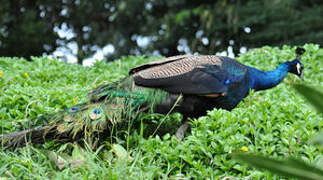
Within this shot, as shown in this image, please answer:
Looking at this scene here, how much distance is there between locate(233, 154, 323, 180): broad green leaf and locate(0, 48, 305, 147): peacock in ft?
7.66

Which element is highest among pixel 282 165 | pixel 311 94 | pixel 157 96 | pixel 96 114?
pixel 311 94

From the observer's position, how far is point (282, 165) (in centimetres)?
70

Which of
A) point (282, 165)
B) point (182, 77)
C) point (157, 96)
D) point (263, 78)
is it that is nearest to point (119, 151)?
point (157, 96)

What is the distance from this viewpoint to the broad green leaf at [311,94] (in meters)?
0.69

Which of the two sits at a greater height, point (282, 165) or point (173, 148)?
point (282, 165)

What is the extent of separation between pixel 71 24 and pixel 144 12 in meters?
2.17

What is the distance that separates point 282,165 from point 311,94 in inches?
5.4

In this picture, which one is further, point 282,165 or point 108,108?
point 108,108

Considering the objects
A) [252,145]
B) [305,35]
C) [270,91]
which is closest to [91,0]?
[305,35]

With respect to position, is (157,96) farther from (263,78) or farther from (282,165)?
(282,165)

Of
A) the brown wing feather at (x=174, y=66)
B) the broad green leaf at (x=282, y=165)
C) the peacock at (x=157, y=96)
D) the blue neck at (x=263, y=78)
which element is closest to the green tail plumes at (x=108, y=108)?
the peacock at (x=157, y=96)

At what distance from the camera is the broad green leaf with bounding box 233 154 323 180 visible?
69 centimetres

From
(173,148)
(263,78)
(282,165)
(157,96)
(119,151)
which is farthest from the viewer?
(263,78)

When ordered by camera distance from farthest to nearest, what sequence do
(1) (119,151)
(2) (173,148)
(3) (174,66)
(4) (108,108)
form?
(3) (174,66), (4) (108,108), (2) (173,148), (1) (119,151)
